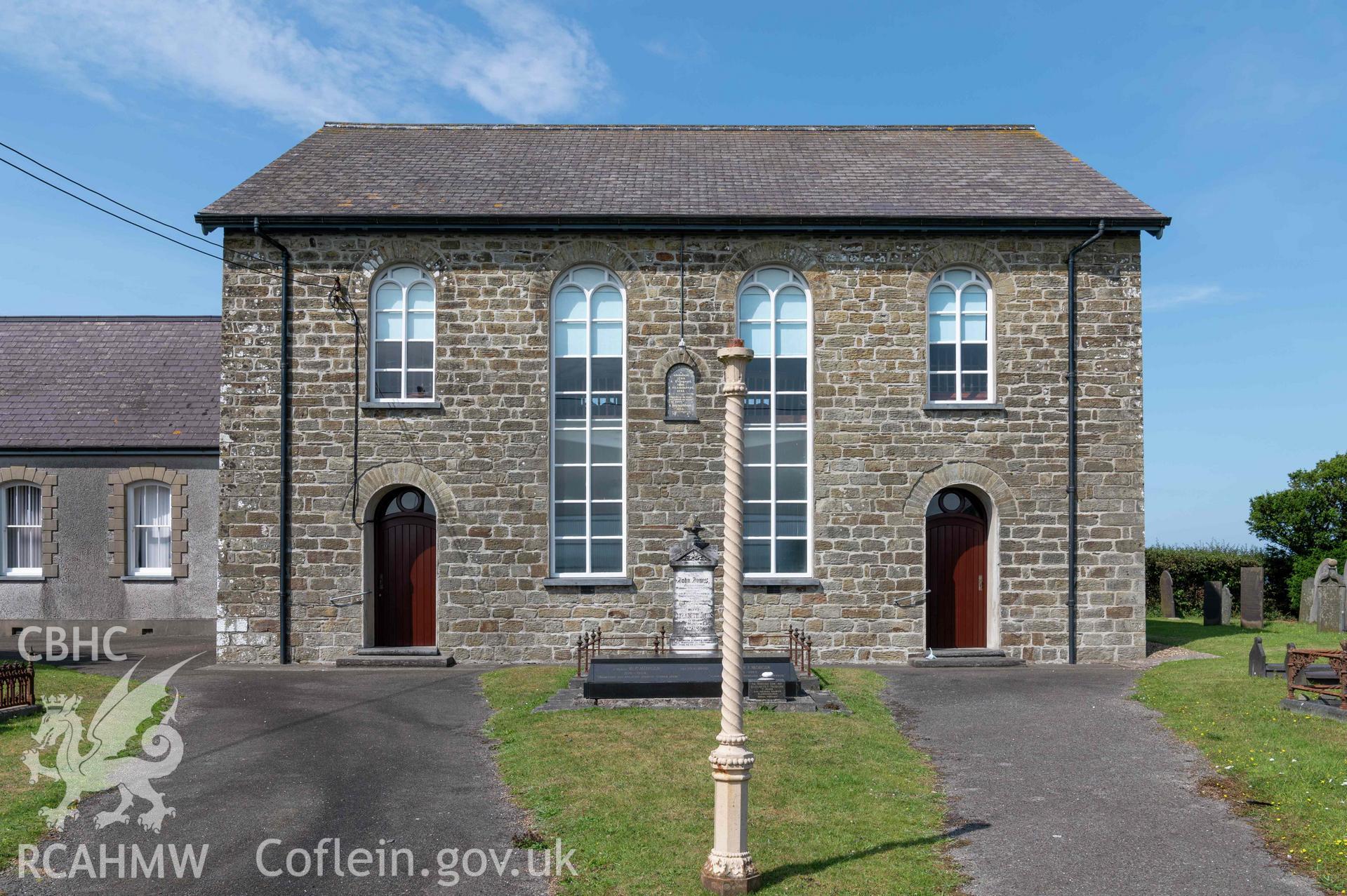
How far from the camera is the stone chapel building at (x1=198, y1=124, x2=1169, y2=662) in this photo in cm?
1662

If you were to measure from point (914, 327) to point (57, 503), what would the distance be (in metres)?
17.4

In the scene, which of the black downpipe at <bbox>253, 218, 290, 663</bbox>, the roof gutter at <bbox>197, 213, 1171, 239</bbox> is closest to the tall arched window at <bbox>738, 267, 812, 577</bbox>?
the roof gutter at <bbox>197, 213, 1171, 239</bbox>

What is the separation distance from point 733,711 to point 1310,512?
2420cm

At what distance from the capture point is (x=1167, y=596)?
2548cm

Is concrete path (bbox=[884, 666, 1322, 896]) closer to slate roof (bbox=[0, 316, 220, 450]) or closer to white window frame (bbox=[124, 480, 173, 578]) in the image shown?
white window frame (bbox=[124, 480, 173, 578])

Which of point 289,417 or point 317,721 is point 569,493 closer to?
point 289,417

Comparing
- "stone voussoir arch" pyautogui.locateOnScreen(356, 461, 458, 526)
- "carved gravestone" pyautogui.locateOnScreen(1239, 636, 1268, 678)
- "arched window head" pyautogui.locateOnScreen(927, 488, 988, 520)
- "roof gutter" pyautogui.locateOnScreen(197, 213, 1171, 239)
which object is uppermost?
"roof gutter" pyautogui.locateOnScreen(197, 213, 1171, 239)

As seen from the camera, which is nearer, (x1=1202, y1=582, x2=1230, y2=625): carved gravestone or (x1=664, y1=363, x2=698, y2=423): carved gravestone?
(x1=664, y1=363, x2=698, y2=423): carved gravestone

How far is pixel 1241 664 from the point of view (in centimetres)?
1561

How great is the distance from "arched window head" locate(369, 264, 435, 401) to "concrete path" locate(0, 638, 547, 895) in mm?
5336

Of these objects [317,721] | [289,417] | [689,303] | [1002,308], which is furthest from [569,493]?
[1002,308]

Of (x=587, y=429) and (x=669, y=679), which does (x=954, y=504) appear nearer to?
(x=587, y=429)

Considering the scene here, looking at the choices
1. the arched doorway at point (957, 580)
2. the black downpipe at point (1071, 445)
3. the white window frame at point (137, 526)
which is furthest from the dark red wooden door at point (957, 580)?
the white window frame at point (137, 526)

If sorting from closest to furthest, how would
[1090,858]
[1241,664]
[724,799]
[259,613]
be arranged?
[724,799] < [1090,858] < [1241,664] < [259,613]
